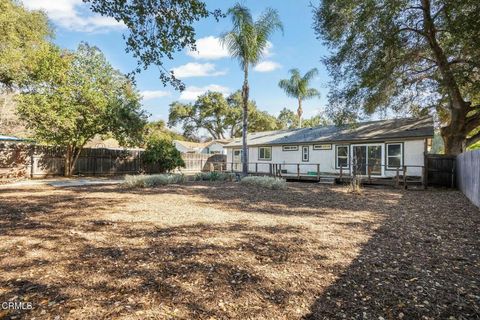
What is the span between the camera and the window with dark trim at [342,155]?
1716 cm

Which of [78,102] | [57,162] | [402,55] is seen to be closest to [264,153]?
[402,55]

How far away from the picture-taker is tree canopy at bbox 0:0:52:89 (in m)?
13.1

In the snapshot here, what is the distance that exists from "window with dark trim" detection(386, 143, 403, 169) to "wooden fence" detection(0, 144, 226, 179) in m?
16.2

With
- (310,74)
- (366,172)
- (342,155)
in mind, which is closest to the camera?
(366,172)

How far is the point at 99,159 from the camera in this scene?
19.1 m

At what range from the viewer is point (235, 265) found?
3.31 meters

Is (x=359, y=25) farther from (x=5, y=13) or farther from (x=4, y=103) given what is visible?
(x=4, y=103)

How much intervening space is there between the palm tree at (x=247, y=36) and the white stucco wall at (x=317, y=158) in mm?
5872

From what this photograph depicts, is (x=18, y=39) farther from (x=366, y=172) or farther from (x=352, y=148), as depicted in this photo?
(x=366, y=172)

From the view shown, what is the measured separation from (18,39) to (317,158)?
18.6 m

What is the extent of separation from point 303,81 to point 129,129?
1726 cm

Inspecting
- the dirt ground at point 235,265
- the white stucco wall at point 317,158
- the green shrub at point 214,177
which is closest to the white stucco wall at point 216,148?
the white stucco wall at point 317,158

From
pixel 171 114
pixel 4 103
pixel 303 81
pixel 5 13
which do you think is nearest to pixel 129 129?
pixel 5 13

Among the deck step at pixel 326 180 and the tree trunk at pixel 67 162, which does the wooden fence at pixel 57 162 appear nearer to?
the tree trunk at pixel 67 162
